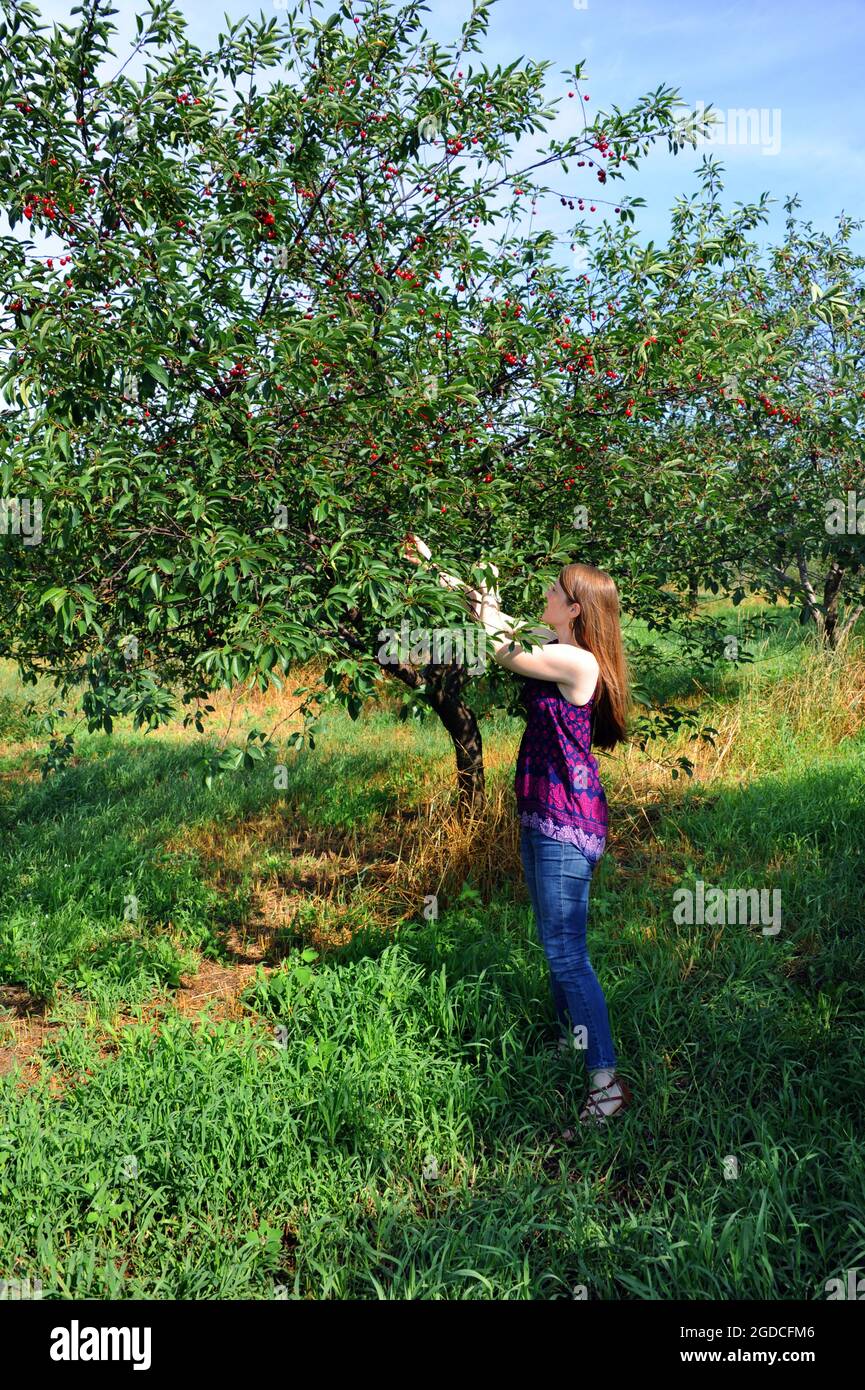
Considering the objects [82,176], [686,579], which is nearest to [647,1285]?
[686,579]

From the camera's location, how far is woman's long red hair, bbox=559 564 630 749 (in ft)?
11.3

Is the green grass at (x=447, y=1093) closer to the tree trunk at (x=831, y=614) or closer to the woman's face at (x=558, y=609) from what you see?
the woman's face at (x=558, y=609)

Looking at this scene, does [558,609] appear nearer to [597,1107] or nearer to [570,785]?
[570,785]

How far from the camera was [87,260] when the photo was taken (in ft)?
10.8

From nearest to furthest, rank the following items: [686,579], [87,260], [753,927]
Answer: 1. [87,260]
2. [753,927]
3. [686,579]

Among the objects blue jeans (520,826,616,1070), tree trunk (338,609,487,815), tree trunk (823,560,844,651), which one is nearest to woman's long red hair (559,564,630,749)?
blue jeans (520,826,616,1070)

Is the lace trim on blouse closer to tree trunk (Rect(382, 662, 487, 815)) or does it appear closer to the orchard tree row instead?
the orchard tree row

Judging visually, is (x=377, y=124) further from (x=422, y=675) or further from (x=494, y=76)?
(x=422, y=675)

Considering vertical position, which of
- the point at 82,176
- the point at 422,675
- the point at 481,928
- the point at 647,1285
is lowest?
the point at 647,1285

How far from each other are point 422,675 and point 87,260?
2843 millimetres

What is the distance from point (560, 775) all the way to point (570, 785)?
0.18 ft

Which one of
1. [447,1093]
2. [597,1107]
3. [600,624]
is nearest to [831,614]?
[600,624]

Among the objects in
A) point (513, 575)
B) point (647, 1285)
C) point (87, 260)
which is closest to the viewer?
point (647, 1285)

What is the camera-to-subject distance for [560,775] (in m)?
3.43
